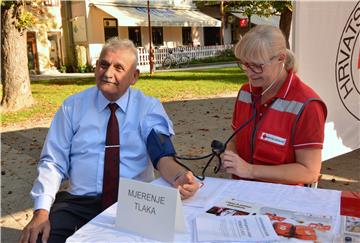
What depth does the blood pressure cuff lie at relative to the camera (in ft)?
7.55

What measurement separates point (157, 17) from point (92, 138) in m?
21.3

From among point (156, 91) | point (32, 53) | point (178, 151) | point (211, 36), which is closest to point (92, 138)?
A: point (178, 151)

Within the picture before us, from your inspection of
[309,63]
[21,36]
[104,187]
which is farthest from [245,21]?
[104,187]

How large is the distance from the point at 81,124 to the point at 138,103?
13.5 inches

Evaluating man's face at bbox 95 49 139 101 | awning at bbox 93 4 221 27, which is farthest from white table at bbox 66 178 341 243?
awning at bbox 93 4 221 27

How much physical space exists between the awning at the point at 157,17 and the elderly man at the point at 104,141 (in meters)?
18.7

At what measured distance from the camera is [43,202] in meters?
2.07

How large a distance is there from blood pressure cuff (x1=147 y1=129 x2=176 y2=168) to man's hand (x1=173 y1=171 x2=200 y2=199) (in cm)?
33

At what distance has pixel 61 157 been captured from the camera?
2.32 metres

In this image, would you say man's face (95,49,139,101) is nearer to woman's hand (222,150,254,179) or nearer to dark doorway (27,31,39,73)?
woman's hand (222,150,254,179)

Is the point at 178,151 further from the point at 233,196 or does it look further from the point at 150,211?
the point at 150,211

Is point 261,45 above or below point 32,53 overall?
below

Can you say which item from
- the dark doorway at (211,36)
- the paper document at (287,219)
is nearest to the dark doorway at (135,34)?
the dark doorway at (211,36)

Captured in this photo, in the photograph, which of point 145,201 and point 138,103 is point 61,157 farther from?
point 145,201
